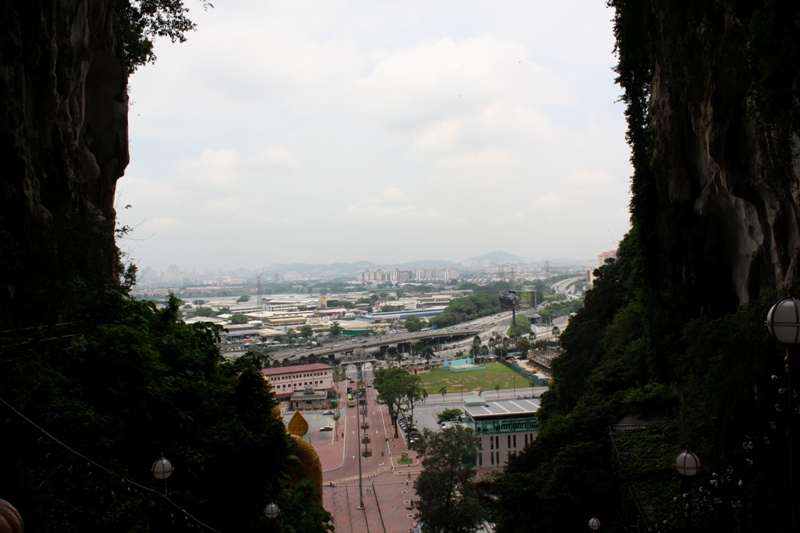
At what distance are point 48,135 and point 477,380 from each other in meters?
34.1

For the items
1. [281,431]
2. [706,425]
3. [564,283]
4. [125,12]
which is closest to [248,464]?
[281,431]

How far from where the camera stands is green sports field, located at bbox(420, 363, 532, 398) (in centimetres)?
3650

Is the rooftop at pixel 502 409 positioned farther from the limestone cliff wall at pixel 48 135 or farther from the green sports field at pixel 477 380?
the limestone cliff wall at pixel 48 135

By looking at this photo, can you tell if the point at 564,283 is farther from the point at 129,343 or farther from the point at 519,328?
the point at 129,343

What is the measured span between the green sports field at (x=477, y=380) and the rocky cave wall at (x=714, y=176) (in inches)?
944

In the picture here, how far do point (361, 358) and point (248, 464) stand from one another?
44.0 meters

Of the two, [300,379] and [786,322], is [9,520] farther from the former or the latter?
[300,379]

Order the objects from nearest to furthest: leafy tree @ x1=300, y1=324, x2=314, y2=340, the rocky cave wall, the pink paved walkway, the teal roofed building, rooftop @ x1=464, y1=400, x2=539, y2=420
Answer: the rocky cave wall, the pink paved walkway, the teal roofed building, rooftop @ x1=464, y1=400, x2=539, y2=420, leafy tree @ x1=300, y1=324, x2=314, y2=340

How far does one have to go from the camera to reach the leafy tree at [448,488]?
1449 centimetres

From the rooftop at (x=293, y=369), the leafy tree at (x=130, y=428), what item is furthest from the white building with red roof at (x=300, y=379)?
the leafy tree at (x=130, y=428)

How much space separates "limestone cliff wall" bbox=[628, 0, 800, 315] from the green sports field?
24.0m

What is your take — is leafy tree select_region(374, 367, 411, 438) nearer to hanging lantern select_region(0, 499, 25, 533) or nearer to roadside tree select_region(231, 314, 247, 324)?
hanging lantern select_region(0, 499, 25, 533)

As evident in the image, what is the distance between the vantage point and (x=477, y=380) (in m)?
39.2

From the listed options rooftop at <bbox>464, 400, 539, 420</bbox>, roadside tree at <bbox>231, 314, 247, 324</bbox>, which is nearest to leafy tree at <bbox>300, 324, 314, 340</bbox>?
roadside tree at <bbox>231, 314, 247, 324</bbox>
